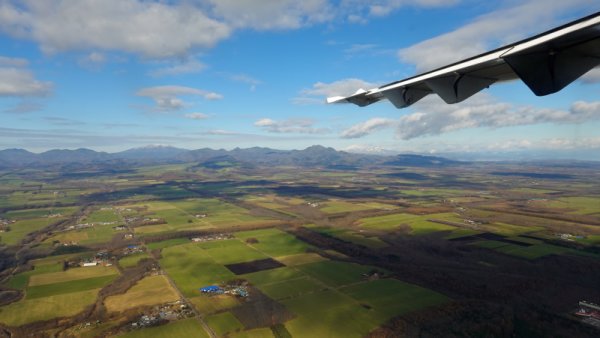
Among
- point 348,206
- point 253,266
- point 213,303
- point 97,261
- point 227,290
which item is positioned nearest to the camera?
point 213,303

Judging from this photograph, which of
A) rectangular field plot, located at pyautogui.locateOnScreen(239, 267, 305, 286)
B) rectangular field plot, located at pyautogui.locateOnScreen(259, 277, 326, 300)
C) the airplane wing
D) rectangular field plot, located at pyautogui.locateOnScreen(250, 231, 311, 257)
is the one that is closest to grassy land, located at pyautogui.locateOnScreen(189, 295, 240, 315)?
rectangular field plot, located at pyautogui.locateOnScreen(259, 277, 326, 300)

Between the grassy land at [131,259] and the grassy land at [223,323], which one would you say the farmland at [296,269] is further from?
the grassy land at [131,259]

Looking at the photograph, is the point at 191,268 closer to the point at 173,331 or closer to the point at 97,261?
the point at 97,261

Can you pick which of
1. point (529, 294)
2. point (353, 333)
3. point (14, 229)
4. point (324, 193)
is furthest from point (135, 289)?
point (324, 193)

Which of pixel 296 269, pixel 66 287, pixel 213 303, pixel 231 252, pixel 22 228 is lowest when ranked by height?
pixel 22 228

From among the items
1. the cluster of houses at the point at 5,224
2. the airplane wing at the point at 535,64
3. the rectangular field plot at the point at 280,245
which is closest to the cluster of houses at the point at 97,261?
the rectangular field plot at the point at 280,245

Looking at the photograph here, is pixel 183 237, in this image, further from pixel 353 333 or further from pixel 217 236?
pixel 353 333

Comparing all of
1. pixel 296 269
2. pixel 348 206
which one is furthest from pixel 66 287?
pixel 348 206
